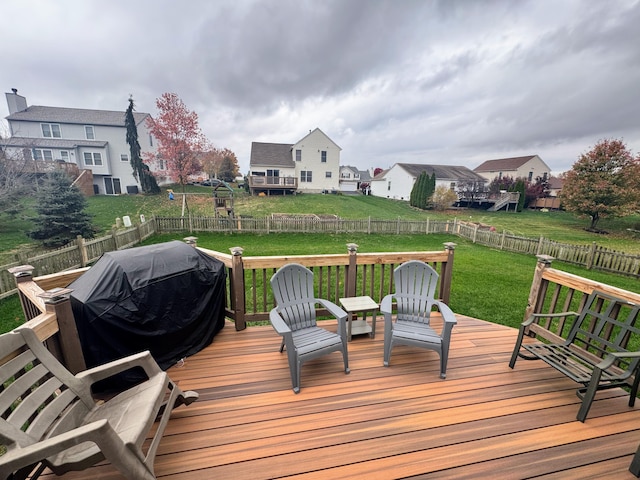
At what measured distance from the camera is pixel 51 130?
2270 cm

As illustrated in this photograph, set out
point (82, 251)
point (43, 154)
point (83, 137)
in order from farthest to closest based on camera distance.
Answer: point (83, 137)
point (43, 154)
point (82, 251)

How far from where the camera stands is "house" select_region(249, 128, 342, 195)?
82.2 ft

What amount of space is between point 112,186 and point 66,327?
91.8 ft

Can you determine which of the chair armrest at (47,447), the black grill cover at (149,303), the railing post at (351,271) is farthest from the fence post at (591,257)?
the chair armrest at (47,447)

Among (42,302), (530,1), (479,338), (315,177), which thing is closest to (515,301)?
(479,338)

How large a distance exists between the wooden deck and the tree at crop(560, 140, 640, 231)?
23.2 m

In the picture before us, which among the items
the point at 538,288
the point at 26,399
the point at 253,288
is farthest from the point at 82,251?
the point at 538,288

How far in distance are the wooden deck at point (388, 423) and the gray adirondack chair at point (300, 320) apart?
332 mm

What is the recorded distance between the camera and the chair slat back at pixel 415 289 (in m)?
3.37

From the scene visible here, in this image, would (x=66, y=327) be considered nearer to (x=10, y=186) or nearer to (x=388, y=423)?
(x=388, y=423)

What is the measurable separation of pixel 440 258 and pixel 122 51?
40.1 ft

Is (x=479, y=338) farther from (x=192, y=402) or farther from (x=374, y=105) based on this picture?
(x=374, y=105)

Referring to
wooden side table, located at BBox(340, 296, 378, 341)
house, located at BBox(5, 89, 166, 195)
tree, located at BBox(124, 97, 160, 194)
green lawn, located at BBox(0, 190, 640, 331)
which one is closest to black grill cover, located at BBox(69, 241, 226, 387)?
wooden side table, located at BBox(340, 296, 378, 341)

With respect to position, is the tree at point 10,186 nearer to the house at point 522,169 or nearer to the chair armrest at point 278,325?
the chair armrest at point 278,325
